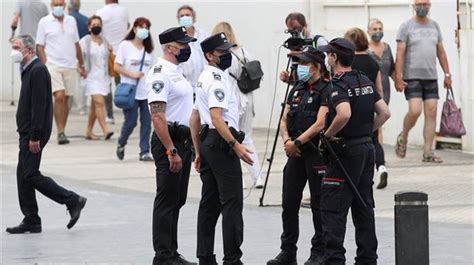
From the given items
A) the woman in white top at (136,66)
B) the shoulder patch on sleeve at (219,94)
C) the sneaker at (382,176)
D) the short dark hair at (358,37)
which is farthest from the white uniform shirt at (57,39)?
the shoulder patch on sleeve at (219,94)

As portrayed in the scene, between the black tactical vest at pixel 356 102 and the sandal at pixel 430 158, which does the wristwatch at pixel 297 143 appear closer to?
the black tactical vest at pixel 356 102

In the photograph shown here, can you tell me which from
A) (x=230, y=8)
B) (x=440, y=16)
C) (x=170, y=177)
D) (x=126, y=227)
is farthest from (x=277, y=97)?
(x=170, y=177)

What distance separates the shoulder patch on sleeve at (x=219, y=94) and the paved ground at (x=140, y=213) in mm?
1428

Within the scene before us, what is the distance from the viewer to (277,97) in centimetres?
1908

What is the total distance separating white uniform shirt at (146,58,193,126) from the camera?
9.64 metres

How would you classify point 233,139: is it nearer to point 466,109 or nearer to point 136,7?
point 466,109

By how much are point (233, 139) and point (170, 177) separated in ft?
2.32

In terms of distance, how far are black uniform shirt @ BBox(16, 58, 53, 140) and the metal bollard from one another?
3.99m

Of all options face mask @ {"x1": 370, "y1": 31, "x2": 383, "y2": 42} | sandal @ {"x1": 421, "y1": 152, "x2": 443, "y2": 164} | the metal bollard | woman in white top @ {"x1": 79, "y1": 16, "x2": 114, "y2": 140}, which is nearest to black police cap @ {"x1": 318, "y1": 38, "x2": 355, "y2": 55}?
the metal bollard

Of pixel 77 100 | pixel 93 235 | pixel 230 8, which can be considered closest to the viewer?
pixel 93 235

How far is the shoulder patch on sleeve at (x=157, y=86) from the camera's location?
9633 millimetres

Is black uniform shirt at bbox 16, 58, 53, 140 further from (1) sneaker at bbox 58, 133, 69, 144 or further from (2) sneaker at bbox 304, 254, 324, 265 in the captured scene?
(1) sneaker at bbox 58, 133, 69, 144

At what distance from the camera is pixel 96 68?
18344mm

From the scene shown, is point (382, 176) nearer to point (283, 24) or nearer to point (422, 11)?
point (422, 11)
